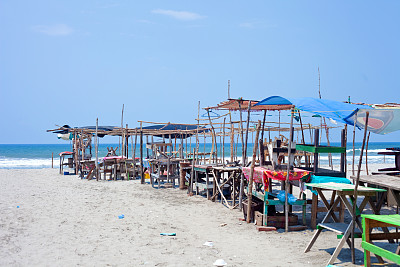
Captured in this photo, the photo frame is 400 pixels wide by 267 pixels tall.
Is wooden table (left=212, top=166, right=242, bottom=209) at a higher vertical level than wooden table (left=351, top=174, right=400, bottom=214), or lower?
lower

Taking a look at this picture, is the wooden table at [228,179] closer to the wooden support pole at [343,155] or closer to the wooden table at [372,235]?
the wooden support pole at [343,155]

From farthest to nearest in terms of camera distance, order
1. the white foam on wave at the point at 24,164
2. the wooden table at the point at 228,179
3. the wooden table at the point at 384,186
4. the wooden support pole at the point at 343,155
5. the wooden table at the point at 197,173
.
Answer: the white foam on wave at the point at 24,164 → the wooden table at the point at 197,173 → the wooden table at the point at 228,179 → the wooden support pole at the point at 343,155 → the wooden table at the point at 384,186

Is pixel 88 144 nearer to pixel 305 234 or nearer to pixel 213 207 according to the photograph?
pixel 213 207

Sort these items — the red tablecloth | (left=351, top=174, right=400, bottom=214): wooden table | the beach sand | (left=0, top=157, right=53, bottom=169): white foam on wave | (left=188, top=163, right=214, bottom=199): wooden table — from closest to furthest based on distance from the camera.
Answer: the beach sand < (left=351, top=174, right=400, bottom=214): wooden table < the red tablecloth < (left=188, top=163, right=214, bottom=199): wooden table < (left=0, top=157, right=53, bottom=169): white foam on wave

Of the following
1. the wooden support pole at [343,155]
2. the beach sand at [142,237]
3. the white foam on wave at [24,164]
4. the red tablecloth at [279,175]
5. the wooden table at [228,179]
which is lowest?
the white foam on wave at [24,164]

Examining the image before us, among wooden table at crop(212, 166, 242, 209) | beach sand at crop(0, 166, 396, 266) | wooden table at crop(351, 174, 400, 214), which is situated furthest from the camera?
wooden table at crop(212, 166, 242, 209)

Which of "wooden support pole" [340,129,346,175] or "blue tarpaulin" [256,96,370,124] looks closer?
"blue tarpaulin" [256,96,370,124]

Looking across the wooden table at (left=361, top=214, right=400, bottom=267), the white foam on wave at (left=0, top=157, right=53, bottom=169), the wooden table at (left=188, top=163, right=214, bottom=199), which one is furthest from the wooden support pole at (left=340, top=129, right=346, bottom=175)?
the white foam on wave at (left=0, top=157, right=53, bottom=169)

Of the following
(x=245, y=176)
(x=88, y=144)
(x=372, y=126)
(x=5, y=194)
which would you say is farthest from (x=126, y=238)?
(x=88, y=144)

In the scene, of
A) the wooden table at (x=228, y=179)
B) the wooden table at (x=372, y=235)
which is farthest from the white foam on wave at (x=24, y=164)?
the wooden table at (x=372, y=235)

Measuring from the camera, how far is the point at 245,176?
8180 mm

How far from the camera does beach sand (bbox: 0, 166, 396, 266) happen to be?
5373 mm

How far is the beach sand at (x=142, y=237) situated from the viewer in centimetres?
537

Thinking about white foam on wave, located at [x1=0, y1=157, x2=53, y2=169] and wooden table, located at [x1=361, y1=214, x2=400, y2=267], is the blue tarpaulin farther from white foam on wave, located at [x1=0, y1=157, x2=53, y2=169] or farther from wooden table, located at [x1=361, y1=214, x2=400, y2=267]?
white foam on wave, located at [x1=0, y1=157, x2=53, y2=169]
